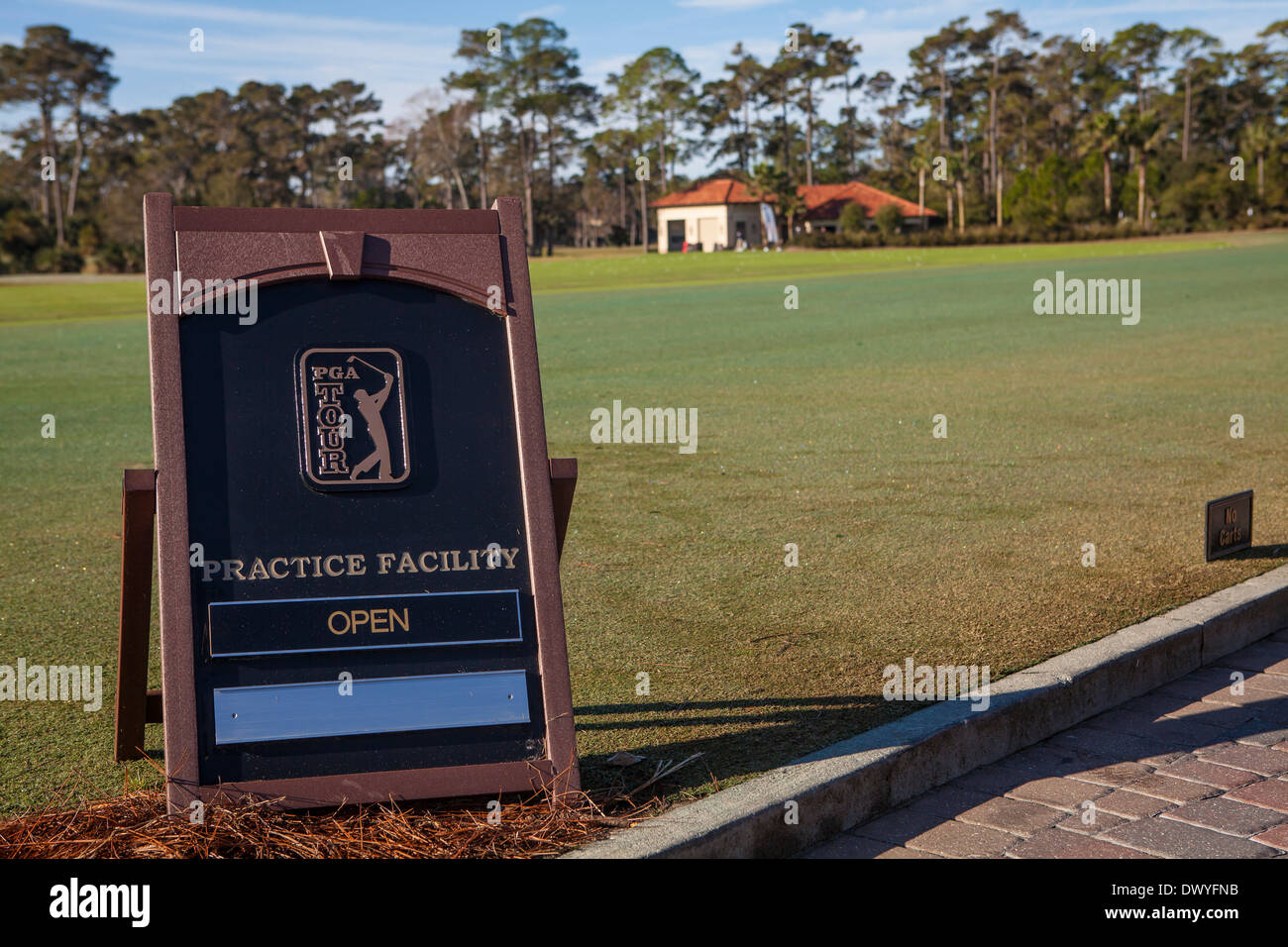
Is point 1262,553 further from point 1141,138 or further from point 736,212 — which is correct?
point 736,212

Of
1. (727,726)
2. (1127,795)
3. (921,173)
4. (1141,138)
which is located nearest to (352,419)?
(727,726)

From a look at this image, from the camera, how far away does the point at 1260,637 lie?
6.04m

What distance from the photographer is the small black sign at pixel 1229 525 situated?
667 centimetres

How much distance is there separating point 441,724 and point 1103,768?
7.73ft

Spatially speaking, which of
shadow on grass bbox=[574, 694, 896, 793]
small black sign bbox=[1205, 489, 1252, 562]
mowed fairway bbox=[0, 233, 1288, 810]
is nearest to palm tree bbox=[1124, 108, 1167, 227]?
mowed fairway bbox=[0, 233, 1288, 810]

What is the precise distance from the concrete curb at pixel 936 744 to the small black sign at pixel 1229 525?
0.63 m

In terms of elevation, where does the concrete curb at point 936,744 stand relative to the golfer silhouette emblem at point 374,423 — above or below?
below

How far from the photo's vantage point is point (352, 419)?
380cm

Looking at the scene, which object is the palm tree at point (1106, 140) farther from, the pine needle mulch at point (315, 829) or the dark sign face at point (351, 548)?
the pine needle mulch at point (315, 829)

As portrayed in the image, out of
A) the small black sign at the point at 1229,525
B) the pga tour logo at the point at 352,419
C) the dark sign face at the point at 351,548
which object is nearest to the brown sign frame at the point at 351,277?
the dark sign face at the point at 351,548

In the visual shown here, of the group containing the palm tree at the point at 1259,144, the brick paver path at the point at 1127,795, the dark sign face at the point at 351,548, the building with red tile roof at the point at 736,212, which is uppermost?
the palm tree at the point at 1259,144

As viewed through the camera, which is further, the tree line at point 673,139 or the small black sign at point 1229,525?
the tree line at point 673,139

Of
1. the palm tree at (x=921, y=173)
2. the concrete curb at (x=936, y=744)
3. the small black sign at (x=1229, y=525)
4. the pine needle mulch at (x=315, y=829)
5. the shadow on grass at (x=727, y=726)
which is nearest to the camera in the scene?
the pine needle mulch at (x=315, y=829)
